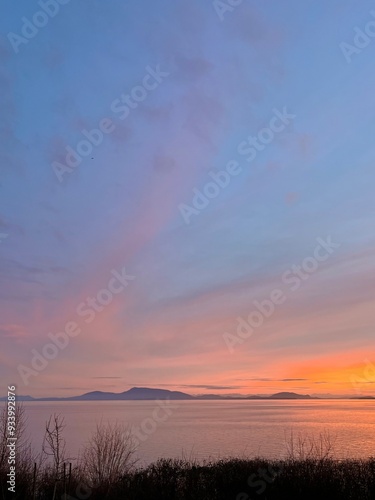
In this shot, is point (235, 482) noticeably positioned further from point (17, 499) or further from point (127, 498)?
point (17, 499)

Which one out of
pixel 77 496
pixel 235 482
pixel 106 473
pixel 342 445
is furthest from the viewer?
pixel 342 445

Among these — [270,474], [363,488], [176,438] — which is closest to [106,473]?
[270,474]

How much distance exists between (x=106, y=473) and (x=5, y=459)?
4.69 metres

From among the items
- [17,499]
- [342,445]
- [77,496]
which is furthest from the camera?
[342,445]

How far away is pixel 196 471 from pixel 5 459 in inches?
281

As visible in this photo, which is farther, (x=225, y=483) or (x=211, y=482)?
(x=225, y=483)

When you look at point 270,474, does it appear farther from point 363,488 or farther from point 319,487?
point 363,488

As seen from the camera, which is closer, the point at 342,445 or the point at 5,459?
the point at 5,459

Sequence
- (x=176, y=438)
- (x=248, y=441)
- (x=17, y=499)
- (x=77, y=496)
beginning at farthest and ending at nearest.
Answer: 1. (x=176, y=438)
2. (x=248, y=441)
3. (x=77, y=496)
4. (x=17, y=499)

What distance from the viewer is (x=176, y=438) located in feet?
197

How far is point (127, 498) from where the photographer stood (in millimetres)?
17109

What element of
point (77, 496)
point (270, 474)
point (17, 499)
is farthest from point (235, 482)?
point (17, 499)

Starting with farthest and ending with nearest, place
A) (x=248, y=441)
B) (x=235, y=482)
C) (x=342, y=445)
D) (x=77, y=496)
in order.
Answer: (x=248, y=441) → (x=342, y=445) → (x=235, y=482) → (x=77, y=496)

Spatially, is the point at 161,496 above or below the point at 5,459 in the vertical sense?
below
